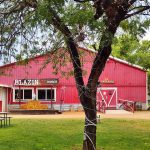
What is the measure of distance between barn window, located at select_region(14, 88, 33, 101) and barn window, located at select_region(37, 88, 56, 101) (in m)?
0.86

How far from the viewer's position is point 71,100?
48.8 meters

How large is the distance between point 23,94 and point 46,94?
2.31 m

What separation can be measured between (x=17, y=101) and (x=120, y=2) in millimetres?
37158

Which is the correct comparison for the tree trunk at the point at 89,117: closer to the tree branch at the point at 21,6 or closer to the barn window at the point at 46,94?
the tree branch at the point at 21,6

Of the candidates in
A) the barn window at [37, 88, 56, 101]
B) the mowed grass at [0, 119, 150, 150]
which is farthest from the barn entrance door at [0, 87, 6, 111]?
the mowed grass at [0, 119, 150, 150]

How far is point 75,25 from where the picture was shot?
11.6 metres

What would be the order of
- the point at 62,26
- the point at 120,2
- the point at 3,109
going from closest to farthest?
1. the point at 62,26
2. the point at 120,2
3. the point at 3,109

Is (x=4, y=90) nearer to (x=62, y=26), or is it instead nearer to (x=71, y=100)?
(x=71, y=100)

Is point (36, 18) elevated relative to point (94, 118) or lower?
elevated

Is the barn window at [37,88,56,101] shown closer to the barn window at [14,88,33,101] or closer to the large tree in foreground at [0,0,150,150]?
the barn window at [14,88,33,101]

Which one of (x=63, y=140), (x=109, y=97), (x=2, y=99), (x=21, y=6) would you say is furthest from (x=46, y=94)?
(x=21, y=6)

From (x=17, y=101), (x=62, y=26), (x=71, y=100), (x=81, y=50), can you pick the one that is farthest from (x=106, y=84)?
(x=62, y=26)

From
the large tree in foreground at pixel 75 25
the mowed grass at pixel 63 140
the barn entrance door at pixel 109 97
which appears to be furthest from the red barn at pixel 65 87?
the large tree in foreground at pixel 75 25

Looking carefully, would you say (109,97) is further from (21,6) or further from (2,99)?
(21,6)
